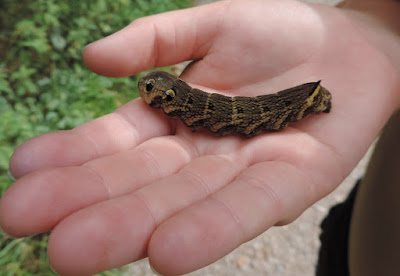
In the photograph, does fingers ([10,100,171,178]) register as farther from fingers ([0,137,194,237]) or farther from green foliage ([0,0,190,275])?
green foliage ([0,0,190,275])

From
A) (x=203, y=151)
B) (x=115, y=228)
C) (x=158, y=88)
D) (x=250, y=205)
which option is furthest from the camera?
(x=158, y=88)

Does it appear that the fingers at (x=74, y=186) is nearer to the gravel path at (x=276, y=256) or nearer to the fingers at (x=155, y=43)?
the fingers at (x=155, y=43)

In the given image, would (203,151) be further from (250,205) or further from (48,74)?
(48,74)

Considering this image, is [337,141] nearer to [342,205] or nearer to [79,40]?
[342,205]

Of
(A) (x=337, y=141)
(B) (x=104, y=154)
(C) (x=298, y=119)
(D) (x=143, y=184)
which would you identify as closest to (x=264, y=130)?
(C) (x=298, y=119)

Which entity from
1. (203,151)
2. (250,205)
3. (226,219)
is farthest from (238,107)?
(226,219)

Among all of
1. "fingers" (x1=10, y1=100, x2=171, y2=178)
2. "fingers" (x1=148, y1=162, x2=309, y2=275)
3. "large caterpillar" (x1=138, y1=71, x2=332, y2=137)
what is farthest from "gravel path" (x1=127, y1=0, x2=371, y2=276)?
"fingers" (x1=148, y1=162, x2=309, y2=275)

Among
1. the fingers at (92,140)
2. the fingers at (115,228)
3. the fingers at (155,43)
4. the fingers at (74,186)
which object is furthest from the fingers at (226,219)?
the fingers at (155,43)

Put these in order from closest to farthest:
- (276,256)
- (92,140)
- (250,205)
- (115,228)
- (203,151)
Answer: (115,228) → (250,205) → (92,140) → (203,151) → (276,256)
